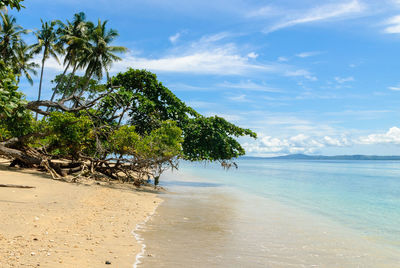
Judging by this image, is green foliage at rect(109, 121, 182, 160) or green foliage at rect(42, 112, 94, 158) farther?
green foliage at rect(109, 121, 182, 160)

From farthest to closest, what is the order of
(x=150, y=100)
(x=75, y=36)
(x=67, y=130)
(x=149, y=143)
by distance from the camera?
(x=75, y=36), (x=150, y=100), (x=149, y=143), (x=67, y=130)

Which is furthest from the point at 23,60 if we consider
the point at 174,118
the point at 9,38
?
the point at 174,118

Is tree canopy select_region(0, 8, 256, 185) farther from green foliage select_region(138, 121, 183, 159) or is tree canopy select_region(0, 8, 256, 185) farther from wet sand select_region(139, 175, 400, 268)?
wet sand select_region(139, 175, 400, 268)

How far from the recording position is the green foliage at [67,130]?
16.5m

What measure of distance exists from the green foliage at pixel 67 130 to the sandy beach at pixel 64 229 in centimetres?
553

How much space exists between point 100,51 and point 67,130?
1832 cm

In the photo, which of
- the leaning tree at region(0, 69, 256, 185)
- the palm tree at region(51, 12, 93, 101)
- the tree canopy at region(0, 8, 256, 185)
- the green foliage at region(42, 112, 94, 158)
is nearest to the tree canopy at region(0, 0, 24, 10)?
the tree canopy at region(0, 8, 256, 185)

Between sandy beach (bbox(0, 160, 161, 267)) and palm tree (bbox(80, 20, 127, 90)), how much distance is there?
2386 centimetres

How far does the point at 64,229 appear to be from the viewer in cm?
693

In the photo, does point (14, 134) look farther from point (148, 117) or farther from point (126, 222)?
point (126, 222)

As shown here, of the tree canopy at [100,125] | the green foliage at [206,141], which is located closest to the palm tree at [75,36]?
the tree canopy at [100,125]

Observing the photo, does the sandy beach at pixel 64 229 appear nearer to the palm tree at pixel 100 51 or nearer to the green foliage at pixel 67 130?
the green foliage at pixel 67 130

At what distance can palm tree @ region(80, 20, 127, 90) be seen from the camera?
32656mm

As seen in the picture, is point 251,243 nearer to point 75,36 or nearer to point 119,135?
point 119,135
